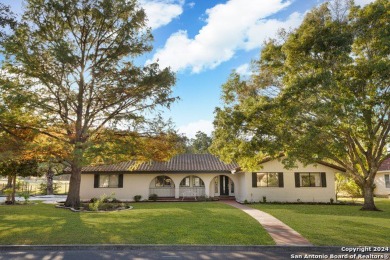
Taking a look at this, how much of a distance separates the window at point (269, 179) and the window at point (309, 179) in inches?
61.3

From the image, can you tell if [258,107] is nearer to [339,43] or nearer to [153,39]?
[339,43]

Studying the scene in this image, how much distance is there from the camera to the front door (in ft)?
101

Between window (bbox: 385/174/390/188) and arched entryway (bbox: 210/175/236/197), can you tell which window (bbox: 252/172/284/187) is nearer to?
arched entryway (bbox: 210/175/236/197)

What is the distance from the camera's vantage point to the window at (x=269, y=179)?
2461 centimetres

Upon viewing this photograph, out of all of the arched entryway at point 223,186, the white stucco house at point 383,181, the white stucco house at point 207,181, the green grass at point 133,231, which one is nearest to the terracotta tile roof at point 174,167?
the white stucco house at point 207,181

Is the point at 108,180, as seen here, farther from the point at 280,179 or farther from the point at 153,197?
the point at 280,179

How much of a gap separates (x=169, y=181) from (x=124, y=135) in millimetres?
10371

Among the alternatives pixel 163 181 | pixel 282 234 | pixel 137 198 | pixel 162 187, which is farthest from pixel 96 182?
pixel 282 234

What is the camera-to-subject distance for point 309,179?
24.8 meters

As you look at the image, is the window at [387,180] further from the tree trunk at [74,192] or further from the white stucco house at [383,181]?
the tree trunk at [74,192]

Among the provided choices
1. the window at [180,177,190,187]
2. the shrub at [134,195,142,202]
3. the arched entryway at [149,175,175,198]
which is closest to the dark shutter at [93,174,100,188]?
the shrub at [134,195,142,202]

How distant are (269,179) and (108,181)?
15.9 metres

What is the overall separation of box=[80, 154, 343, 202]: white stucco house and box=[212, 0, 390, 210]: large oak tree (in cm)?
569

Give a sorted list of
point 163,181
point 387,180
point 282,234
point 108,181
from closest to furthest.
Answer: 1. point 282,234
2. point 108,181
3. point 163,181
4. point 387,180
